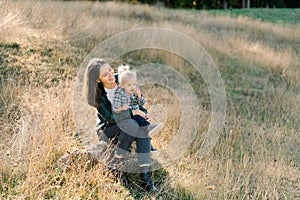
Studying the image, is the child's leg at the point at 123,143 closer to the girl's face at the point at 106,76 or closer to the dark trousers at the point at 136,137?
the dark trousers at the point at 136,137

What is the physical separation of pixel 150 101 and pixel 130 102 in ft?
6.72

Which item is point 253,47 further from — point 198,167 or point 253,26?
point 198,167

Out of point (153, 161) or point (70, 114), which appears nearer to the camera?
point (153, 161)

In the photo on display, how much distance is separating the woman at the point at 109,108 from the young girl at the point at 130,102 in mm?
63

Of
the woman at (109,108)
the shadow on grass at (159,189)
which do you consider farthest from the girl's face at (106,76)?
the shadow on grass at (159,189)

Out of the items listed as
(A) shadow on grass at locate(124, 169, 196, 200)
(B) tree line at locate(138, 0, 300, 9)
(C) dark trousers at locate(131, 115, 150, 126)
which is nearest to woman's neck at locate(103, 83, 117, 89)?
(C) dark trousers at locate(131, 115, 150, 126)

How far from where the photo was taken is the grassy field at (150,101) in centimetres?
312

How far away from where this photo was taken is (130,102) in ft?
10.6

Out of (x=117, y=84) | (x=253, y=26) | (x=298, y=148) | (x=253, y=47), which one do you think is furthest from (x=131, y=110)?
(x=253, y=26)

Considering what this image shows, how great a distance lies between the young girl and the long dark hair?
183mm

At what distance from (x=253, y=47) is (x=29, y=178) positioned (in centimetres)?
753

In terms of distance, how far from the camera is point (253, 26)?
41.0ft

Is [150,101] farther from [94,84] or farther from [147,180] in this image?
[147,180]

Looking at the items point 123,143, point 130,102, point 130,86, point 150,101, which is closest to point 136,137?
point 123,143
